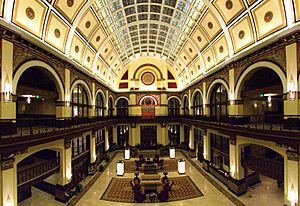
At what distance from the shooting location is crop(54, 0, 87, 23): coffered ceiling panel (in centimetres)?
1100

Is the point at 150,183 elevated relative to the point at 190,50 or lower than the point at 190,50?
lower

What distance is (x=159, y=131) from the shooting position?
27641mm

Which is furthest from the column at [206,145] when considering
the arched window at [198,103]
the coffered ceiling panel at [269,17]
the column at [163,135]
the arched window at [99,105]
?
the arched window at [99,105]

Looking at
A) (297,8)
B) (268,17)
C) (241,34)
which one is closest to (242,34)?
(241,34)

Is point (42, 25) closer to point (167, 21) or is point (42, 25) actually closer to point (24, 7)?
point (24, 7)

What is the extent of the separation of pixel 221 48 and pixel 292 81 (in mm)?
7440

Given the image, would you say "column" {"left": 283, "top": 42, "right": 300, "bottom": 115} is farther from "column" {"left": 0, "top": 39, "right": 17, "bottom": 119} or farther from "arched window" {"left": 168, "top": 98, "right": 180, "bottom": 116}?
"arched window" {"left": 168, "top": 98, "right": 180, "bottom": 116}

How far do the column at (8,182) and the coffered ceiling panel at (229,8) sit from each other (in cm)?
1384

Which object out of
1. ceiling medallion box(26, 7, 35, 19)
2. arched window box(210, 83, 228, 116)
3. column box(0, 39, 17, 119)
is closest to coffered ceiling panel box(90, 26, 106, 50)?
ceiling medallion box(26, 7, 35, 19)

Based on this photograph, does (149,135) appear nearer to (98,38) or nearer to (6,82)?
(98,38)

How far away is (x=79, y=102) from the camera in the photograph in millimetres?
16047

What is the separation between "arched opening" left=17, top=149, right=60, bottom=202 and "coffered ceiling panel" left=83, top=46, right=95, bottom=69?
7919 mm

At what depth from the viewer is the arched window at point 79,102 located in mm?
15009

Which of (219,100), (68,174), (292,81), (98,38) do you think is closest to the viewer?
(292,81)
